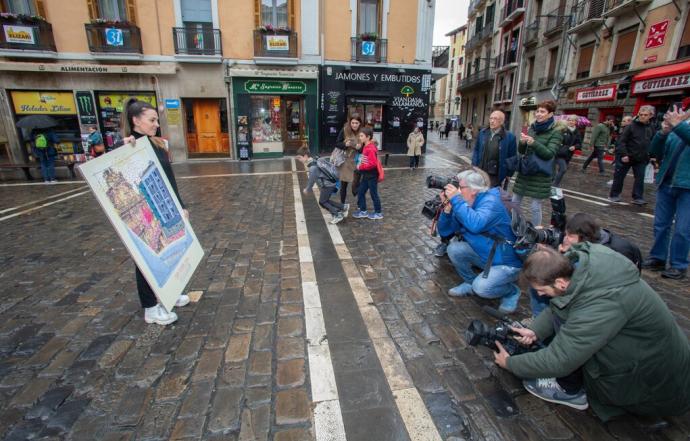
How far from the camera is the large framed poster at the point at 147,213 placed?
8.05 feet

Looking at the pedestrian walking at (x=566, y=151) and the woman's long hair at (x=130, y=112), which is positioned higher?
the woman's long hair at (x=130, y=112)

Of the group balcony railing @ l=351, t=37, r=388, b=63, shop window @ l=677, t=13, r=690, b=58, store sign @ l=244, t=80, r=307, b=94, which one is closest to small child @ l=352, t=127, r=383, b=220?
store sign @ l=244, t=80, r=307, b=94

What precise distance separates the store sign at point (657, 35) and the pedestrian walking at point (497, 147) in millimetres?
14319

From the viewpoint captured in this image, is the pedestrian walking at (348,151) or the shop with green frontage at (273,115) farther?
the shop with green frontage at (273,115)

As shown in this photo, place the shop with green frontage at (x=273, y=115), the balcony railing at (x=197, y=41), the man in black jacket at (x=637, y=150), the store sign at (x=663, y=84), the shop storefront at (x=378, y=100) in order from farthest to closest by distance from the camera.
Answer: the shop storefront at (x=378, y=100), the shop with green frontage at (x=273, y=115), the balcony railing at (x=197, y=41), the store sign at (x=663, y=84), the man in black jacket at (x=637, y=150)

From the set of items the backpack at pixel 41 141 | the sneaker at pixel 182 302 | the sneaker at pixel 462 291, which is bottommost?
the sneaker at pixel 182 302

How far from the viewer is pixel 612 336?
5.74ft

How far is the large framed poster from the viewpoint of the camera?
8.05ft

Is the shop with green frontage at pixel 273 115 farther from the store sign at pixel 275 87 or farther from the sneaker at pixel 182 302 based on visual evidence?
the sneaker at pixel 182 302

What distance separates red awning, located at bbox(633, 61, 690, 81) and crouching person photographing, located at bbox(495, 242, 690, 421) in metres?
15.1

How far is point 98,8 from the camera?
48.6ft

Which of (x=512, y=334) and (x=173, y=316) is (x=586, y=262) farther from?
(x=173, y=316)

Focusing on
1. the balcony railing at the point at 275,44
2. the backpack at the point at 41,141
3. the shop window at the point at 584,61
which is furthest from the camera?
the shop window at the point at 584,61

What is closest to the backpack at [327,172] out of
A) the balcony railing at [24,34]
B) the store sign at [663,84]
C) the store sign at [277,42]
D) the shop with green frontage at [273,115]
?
the shop with green frontage at [273,115]
